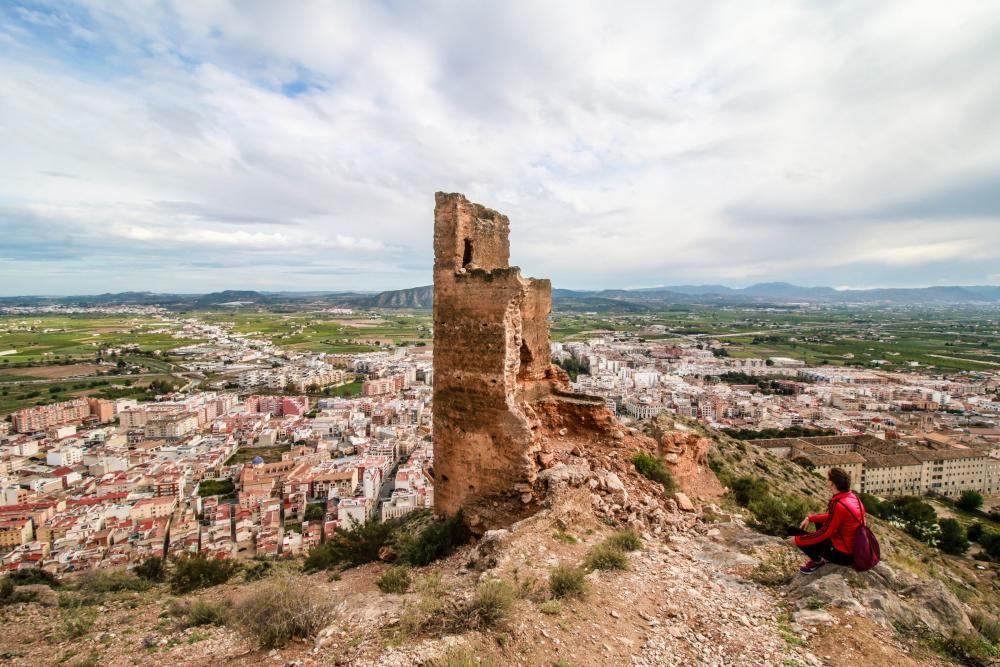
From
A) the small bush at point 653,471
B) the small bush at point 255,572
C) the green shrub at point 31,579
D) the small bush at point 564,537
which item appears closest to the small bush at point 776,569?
the small bush at point 564,537

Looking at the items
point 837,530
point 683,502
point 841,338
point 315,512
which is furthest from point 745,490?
point 841,338

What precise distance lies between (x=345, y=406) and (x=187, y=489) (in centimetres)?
2875

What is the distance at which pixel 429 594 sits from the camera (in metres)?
5.80

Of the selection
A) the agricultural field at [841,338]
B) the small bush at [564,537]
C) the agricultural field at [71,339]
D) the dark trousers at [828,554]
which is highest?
the dark trousers at [828,554]

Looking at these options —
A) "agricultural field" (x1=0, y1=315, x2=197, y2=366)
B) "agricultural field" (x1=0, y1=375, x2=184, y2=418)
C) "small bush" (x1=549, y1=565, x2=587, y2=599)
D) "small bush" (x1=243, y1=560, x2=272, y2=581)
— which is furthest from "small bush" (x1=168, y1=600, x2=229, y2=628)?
"agricultural field" (x1=0, y1=315, x2=197, y2=366)

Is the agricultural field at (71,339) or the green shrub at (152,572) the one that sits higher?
the green shrub at (152,572)

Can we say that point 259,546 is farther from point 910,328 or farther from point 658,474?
point 910,328

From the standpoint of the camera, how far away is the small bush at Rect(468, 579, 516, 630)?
479cm

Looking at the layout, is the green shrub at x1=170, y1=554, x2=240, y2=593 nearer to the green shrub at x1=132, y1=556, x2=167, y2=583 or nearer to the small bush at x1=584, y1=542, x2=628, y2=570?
the green shrub at x1=132, y1=556, x2=167, y2=583

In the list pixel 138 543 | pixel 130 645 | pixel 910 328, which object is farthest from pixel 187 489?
pixel 910 328

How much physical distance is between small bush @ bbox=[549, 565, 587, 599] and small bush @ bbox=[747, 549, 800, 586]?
2.33 m

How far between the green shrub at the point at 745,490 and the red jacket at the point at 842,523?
17.0 ft

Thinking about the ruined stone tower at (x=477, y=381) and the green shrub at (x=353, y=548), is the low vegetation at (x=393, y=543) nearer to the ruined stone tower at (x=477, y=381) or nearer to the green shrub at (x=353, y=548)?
the green shrub at (x=353, y=548)

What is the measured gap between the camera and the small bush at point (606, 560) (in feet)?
19.9
